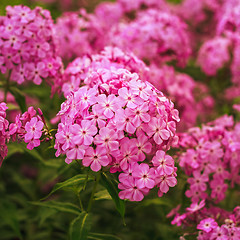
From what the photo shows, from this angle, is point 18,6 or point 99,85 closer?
point 99,85

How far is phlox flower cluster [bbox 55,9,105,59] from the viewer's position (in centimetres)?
317

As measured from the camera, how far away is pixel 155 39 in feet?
10.3

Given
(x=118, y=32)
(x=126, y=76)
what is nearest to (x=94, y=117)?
(x=126, y=76)

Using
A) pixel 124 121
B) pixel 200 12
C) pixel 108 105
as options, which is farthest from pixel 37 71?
pixel 200 12

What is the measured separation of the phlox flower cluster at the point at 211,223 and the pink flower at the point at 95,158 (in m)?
0.69

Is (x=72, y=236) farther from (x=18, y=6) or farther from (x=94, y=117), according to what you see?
(x=18, y=6)

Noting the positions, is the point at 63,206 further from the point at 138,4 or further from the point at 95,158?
the point at 138,4

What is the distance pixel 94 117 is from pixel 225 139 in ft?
3.49

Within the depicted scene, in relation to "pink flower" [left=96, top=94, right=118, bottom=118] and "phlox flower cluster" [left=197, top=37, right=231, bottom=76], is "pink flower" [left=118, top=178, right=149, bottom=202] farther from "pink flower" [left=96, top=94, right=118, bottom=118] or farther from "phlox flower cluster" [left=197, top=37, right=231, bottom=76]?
"phlox flower cluster" [left=197, top=37, right=231, bottom=76]

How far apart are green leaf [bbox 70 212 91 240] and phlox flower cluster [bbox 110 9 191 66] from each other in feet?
5.46

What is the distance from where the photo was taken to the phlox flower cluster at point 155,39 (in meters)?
3.13

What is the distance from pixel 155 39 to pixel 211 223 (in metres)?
1.74

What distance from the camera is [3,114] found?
1854mm

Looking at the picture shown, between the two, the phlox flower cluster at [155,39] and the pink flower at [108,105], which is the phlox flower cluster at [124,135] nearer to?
the pink flower at [108,105]
